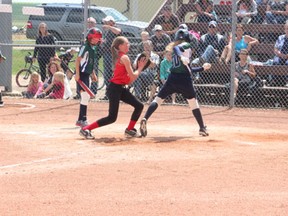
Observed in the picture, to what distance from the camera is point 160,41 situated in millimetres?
19547

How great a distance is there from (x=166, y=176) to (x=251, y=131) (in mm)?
4922

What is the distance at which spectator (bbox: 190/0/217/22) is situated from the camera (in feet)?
66.7

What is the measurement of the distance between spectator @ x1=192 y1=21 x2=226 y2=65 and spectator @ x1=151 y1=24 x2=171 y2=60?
76 cm

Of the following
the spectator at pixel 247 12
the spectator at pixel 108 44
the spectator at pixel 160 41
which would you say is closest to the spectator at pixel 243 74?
the spectator at pixel 247 12

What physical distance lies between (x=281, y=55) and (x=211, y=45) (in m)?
1.69

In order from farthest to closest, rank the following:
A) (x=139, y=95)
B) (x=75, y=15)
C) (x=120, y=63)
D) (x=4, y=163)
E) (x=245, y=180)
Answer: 1. (x=75, y=15)
2. (x=139, y=95)
3. (x=120, y=63)
4. (x=4, y=163)
5. (x=245, y=180)

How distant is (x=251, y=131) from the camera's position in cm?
1492

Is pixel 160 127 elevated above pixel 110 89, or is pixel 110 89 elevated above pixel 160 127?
pixel 110 89

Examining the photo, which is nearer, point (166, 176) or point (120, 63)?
point (166, 176)

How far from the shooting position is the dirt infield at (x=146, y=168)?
8.68 metres

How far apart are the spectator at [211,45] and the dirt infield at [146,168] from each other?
274 cm

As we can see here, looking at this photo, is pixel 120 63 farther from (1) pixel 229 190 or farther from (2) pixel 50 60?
(2) pixel 50 60

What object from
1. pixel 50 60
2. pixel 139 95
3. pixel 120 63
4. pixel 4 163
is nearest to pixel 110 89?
pixel 120 63

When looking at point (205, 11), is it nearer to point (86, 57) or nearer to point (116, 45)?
point (86, 57)
